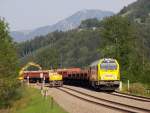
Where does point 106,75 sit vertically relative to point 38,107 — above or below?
above

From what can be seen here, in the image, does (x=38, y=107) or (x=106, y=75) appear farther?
(x=106, y=75)

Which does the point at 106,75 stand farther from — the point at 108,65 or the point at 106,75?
the point at 108,65

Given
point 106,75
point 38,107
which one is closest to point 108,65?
point 106,75

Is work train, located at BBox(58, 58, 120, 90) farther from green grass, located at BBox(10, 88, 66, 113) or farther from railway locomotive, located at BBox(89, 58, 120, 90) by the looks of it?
green grass, located at BBox(10, 88, 66, 113)

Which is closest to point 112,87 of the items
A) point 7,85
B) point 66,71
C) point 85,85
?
point 7,85

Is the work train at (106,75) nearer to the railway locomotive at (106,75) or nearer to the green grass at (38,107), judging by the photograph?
the railway locomotive at (106,75)

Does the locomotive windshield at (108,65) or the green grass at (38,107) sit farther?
the locomotive windshield at (108,65)

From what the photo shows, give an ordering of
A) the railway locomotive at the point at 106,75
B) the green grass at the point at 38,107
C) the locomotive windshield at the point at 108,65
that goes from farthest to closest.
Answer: the locomotive windshield at the point at 108,65
the railway locomotive at the point at 106,75
the green grass at the point at 38,107

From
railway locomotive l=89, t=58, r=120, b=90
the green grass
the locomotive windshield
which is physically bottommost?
the green grass

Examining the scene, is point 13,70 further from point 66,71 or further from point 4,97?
point 66,71

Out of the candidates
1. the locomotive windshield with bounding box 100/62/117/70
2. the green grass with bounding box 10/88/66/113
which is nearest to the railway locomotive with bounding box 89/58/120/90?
the locomotive windshield with bounding box 100/62/117/70

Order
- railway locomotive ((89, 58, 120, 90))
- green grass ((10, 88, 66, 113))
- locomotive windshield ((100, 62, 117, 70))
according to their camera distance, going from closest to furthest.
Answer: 1. green grass ((10, 88, 66, 113))
2. railway locomotive ((89, 58, 120, 90))
3. locomotive windshield ((100, 62, 117, 70))

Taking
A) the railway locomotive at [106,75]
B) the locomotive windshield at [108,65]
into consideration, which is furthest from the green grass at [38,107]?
the locomotive windshield at [108,65]

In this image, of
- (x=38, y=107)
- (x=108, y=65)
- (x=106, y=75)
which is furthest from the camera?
(x=108, y=65)
